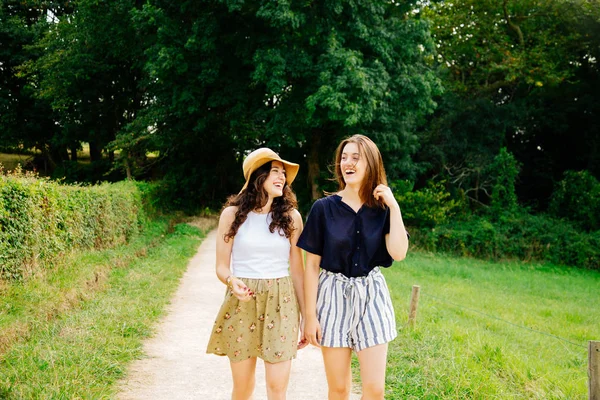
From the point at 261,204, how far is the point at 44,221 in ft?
22.3

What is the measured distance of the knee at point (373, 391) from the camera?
10.1 ft

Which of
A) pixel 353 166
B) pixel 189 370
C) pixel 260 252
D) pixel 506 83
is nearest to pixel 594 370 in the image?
pixel 353 166

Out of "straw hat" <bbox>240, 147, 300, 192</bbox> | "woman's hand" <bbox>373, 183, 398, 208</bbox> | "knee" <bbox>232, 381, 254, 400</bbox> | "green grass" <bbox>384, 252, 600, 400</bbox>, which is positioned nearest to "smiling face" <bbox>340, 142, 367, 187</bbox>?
"woman's hand" <bbox>373, 183, 398, 208</bbox>

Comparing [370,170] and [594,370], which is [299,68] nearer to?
[370,170]

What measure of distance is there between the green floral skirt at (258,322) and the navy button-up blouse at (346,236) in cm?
36

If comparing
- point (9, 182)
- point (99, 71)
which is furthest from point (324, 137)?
point (9, 182)

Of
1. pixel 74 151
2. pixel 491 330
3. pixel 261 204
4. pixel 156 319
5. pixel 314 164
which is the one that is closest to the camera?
pixel 261 204

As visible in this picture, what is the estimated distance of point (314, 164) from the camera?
22438 millimetres

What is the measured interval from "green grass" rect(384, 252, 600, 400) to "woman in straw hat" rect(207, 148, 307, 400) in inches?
70.4

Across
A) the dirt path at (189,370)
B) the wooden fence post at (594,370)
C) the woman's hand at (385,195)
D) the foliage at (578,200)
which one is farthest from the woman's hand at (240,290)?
the foliage at (578,200)

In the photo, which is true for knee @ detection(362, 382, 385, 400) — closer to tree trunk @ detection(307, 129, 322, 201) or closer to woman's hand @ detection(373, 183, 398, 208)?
woman's hand @ detection(373, 183, 398, 208)

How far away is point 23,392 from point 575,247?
2170 centimetres

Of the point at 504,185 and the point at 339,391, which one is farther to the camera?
the point at 504,185

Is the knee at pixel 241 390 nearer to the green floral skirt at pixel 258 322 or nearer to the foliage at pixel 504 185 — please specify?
the green floral skirt at pixel 258 322
